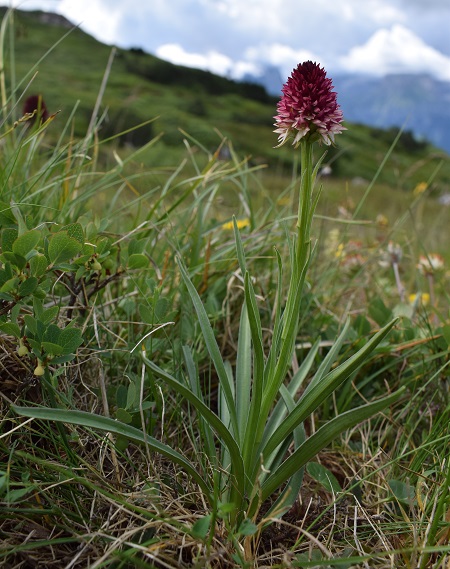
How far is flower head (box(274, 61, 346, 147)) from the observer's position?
89cm

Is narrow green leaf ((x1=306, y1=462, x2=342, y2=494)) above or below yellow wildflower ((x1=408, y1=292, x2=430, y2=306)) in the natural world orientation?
below

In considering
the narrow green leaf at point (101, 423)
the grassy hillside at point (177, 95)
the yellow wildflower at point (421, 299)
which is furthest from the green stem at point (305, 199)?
the grassy hillside at point (177, 95)

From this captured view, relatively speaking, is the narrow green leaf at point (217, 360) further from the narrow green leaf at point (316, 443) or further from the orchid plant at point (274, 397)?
the narrow green leaf at point (316, 443)

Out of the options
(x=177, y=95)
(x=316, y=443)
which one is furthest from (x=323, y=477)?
(x=177, y=95)

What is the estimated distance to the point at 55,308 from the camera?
39.7 inches

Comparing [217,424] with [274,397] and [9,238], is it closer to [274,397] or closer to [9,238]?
[274,397]

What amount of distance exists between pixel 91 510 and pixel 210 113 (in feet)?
147

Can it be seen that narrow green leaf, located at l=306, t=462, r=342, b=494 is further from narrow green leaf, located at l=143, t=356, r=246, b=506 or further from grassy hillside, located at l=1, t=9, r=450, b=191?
grassy hillside, located at l=1, t=9, r=450, b=191

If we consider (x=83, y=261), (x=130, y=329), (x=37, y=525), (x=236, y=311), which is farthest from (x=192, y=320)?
(x=37, y=525)

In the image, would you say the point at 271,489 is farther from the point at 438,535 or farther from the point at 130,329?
the point at 130,329

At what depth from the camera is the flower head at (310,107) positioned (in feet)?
2.93

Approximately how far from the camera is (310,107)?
892mm

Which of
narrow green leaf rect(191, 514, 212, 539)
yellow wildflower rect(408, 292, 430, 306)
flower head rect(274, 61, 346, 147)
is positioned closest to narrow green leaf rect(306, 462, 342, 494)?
narrow green leaf rect(191, 514, 212, 539)

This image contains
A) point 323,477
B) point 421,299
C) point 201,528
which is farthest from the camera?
point 421,299
